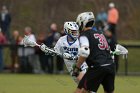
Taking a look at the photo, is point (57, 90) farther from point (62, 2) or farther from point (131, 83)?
point (62, 2)

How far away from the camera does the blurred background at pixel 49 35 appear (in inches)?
902

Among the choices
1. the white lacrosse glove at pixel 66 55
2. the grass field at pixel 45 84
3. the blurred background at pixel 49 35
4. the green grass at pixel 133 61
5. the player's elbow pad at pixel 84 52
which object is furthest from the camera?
the green grass at pixel 133 61

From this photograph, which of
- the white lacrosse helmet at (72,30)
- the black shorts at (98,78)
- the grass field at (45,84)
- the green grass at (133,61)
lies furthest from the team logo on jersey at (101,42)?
the green grass at (133,61)

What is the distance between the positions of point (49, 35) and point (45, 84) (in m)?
5.54

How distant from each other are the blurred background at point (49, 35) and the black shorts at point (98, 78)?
556 centimetres

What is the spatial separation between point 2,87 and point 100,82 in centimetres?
707

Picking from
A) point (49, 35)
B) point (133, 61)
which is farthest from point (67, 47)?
point (133, 61)

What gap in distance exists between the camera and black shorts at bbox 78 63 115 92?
12656mm

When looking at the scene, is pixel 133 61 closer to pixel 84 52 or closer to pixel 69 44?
pixel 69 44

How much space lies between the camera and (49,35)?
25984 mm

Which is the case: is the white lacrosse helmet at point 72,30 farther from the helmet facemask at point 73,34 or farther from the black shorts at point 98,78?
the black shorts at point 98,78

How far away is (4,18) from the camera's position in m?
29.9

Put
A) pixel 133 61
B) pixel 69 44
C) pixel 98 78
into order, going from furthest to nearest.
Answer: pixel 133 61 < pixel 69 44 < pixel 98 78

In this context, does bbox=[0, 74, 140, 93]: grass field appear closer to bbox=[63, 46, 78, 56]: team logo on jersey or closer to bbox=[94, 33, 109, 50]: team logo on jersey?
bbox=[63, 46, 78, 56]: team logo on jersey
